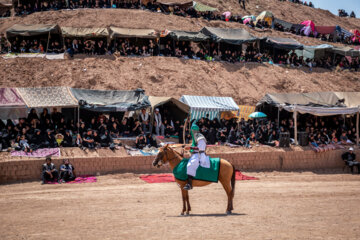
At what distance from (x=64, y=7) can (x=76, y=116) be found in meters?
22.5

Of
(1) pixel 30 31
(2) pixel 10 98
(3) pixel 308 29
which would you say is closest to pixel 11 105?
(2) pixel 10 98

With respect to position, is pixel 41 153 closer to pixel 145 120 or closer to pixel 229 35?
pixel 145 120

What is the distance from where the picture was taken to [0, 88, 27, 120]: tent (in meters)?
20.0

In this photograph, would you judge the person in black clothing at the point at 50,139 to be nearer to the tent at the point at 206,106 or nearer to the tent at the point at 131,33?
the tent at the point at 206,106

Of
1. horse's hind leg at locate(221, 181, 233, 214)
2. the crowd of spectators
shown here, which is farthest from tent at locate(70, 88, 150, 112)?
horse's hind leg at locate(221, 181, 233, 214)

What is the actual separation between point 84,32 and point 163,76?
761 centimetres

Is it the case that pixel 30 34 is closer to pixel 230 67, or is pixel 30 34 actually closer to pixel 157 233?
pixel 230 67

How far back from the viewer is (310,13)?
64.5 m

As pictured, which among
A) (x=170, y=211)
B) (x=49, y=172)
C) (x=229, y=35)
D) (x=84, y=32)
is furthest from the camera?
(x=229, y=35)

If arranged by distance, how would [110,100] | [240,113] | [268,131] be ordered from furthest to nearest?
[240,113] < [268,131] < [110,100]

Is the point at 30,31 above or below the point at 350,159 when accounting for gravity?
above

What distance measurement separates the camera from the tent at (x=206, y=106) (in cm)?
2525

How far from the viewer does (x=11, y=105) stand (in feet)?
65.6

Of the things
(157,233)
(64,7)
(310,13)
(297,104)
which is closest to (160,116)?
(297,104)
